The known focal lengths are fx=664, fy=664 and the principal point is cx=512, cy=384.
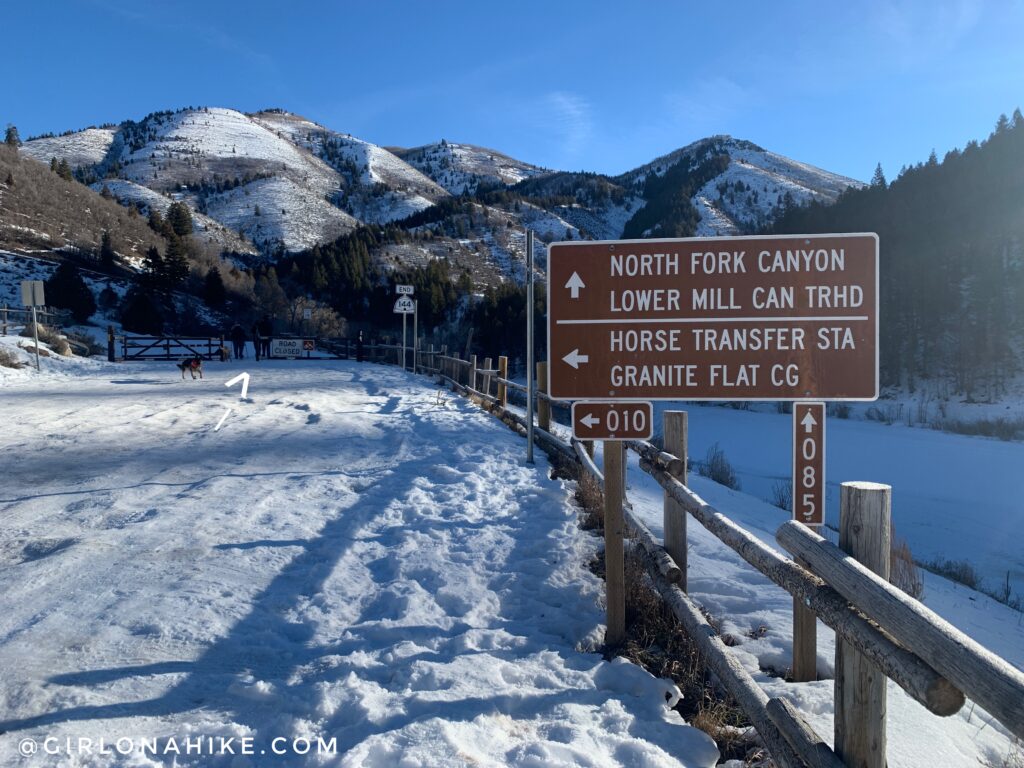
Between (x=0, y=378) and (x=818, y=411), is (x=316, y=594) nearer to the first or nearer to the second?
(x=818, y=411)

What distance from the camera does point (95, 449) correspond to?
7965mm

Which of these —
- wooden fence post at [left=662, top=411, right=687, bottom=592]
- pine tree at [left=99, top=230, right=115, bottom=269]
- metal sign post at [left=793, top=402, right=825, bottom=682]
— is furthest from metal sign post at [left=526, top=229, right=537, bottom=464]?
pine tree at [left=99, top=230, right=115, bottom=269]

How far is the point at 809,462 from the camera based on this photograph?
2.98 meters

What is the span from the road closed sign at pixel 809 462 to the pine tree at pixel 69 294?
45227 mm

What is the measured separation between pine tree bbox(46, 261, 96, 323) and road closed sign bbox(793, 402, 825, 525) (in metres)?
45.2

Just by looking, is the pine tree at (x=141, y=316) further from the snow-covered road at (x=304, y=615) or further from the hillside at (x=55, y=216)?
the snow-covered road at (x=304, y=615)

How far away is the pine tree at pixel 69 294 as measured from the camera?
130 feet

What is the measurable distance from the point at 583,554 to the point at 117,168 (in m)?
135

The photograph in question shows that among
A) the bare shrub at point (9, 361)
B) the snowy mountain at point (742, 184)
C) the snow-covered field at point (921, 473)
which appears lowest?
→ the snow-covered field at point (921, 473)

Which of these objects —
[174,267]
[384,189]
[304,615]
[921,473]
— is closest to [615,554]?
[304,615]

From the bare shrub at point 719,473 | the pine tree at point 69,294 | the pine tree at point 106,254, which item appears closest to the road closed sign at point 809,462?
the bare shrub at point 719,473

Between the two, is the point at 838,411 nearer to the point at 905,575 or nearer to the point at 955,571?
the point at 955,571

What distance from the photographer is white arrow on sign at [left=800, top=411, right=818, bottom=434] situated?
2.96m

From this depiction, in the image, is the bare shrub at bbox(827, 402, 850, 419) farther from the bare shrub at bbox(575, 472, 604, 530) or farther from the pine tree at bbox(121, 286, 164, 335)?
the pine tree at bbox(121, 286, 164, 335)
